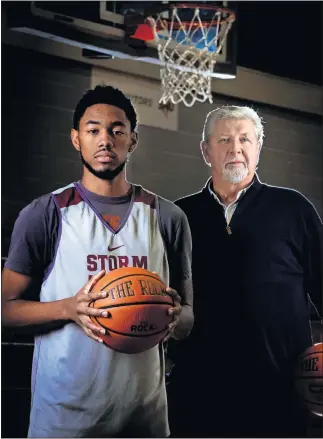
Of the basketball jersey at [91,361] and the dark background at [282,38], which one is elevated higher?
the dark background at [282,38]

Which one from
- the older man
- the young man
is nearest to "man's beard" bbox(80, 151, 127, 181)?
the young man

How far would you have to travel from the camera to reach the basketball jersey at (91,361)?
9.06ft

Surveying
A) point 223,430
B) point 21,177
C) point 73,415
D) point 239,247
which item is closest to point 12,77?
point 21,177

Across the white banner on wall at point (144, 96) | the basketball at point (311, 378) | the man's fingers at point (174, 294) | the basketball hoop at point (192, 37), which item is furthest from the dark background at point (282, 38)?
the man's fingers at point (174, 294)

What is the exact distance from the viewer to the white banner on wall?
5.59 m

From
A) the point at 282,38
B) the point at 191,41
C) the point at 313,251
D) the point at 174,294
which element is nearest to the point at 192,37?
the point at 191,41

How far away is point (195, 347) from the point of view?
356cm

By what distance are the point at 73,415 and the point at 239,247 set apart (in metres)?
1.09

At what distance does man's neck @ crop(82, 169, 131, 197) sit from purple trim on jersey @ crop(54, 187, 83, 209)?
0.04 m

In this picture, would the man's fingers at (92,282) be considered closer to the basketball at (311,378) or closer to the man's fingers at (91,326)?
the man's fingers at (91,326)

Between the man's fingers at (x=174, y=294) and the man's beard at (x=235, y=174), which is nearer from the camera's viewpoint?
the man's fingers at (x=174, y=294)

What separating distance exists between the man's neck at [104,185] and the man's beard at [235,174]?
75cm

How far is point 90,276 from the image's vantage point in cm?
286

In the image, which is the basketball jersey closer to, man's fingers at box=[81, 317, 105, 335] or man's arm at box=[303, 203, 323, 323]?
man's fingers at box=[81, 317, 105, 335]
